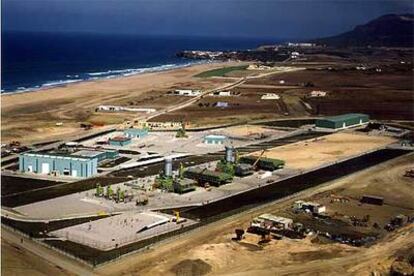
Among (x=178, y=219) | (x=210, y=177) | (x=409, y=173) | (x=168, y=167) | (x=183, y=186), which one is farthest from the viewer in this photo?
(x=409, y=173)

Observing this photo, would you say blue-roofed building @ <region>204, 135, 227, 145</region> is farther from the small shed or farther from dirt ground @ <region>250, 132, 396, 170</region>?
the small shed

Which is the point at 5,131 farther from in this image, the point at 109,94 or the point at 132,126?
the point at 109,94

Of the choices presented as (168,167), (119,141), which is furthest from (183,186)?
(119,141)

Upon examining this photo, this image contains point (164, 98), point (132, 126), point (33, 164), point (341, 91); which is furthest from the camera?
point (341, 91)

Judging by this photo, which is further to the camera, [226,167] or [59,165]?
[59,165]

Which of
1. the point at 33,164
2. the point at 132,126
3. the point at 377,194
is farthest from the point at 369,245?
the point at 132,126

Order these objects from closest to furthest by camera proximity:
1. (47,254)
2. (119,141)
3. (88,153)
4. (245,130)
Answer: (47,254)
(88,153)
(119,141)
(245,130)

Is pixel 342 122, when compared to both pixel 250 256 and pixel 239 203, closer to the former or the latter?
pixel 239 203
